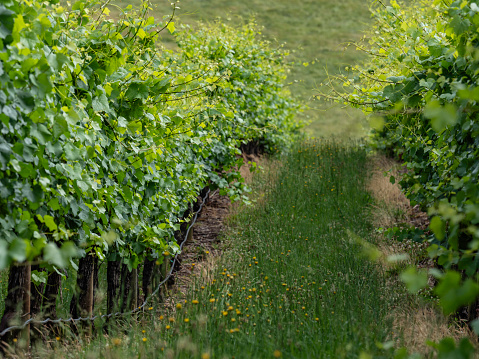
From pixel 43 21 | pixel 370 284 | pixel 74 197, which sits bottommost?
pixel 370 284

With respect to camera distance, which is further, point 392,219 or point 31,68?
point 392,219

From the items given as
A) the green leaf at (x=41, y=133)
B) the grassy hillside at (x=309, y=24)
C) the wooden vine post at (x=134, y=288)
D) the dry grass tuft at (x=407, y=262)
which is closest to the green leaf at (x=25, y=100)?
the green leaf at (x=41, y=133)

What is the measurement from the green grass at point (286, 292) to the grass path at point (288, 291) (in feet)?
0.04

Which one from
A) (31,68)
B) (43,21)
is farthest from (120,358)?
(43,21)

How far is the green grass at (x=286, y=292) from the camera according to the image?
299cm

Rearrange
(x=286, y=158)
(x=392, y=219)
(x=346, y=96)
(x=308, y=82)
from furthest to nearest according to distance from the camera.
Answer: (x=308, y=82) < (x=286, y=158) < (x=392, y=219) < (x=346, y=96)

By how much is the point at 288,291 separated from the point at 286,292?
2 centimetres

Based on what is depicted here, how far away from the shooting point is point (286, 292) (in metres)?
4.41

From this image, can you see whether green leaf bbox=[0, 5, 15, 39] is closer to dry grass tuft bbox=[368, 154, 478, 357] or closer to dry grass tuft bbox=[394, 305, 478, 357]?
dry grass tuft bbox=[368, 154, 478, 357]

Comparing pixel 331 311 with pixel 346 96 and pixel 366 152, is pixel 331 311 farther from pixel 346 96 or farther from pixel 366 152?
pixel 366 152

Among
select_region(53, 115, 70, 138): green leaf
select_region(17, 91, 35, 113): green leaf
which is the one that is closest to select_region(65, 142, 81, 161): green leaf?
select_region(53, 115, 70, 138): green leaf

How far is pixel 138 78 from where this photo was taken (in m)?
3.59

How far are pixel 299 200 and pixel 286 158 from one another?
287 centimetres

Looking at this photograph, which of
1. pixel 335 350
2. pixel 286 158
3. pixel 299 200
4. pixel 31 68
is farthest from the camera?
pixel 286 158
